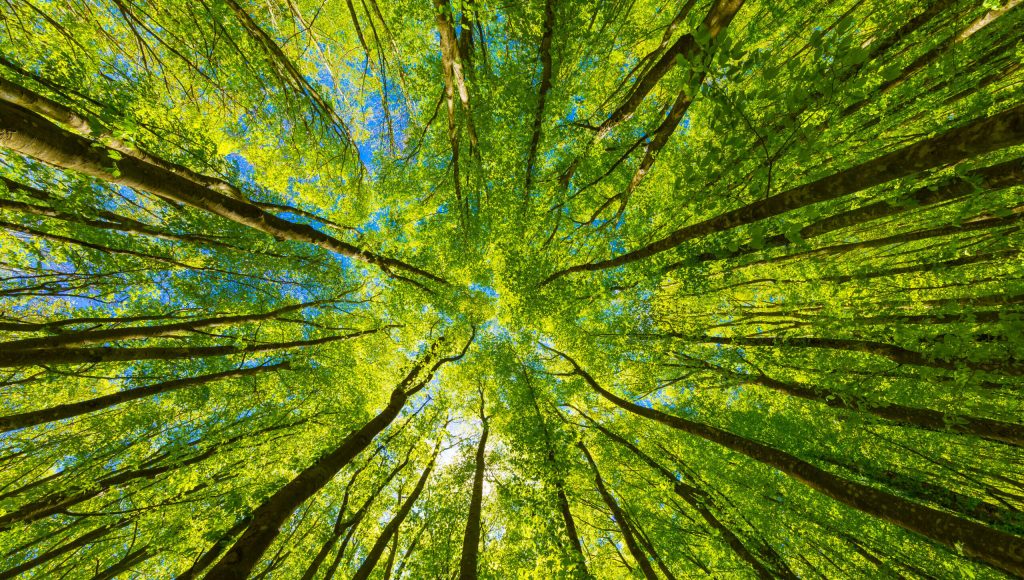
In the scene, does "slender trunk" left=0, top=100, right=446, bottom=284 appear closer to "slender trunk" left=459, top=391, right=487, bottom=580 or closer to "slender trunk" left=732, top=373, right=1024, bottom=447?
"slender trunk" left=459, top=391, right=487, bottom=580

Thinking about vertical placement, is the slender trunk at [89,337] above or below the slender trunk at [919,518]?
below

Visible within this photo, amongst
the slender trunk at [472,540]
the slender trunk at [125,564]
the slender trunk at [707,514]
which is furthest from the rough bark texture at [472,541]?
the slender trunk at [125,564]

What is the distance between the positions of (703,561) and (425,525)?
7.40 m

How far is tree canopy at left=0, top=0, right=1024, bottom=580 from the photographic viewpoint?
381cm

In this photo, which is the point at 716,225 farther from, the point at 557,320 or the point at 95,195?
the point at 95,195

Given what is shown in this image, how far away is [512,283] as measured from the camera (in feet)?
31.4

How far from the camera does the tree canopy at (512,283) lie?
12.5 ft

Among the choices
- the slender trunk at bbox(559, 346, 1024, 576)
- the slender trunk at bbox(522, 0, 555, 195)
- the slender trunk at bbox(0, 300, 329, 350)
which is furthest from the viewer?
the slender trunk at bbox(522, 0, 555, 195)

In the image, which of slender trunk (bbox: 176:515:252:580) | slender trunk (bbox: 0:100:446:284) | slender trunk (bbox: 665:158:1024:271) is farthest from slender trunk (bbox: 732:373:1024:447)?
slender trunk (bbox: 0:100:446:284)

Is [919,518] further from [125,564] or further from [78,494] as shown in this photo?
[125,564]

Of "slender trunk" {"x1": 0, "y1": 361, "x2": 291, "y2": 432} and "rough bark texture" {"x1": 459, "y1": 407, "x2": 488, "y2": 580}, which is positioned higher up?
"slender trunk" {"x1": 0, "y1": 361, "x2": 291, "y2": 432}

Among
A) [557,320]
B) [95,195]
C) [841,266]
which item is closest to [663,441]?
[557,320]

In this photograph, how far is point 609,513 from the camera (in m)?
9.20

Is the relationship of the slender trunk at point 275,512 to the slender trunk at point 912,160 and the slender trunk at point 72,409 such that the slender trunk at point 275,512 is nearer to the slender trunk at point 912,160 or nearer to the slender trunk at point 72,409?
the slender trunk at point 72,409
